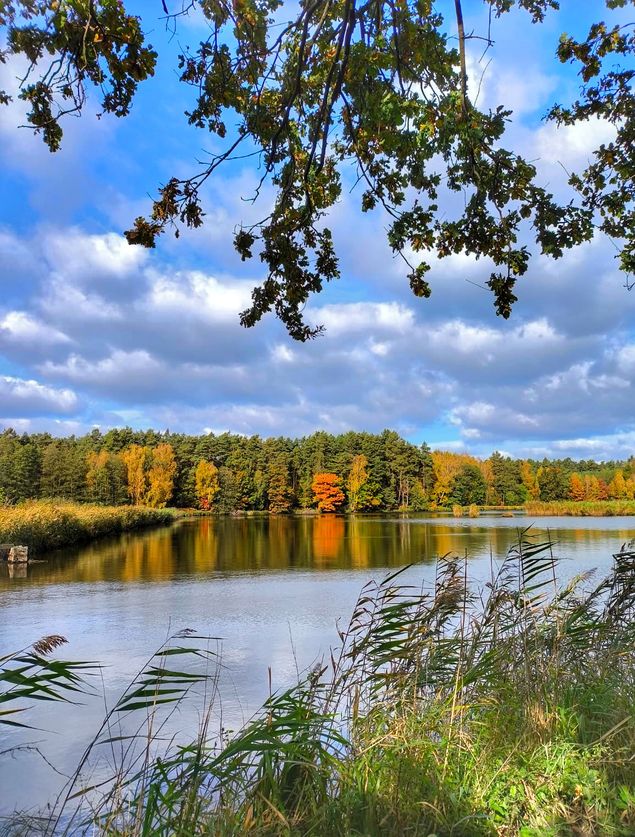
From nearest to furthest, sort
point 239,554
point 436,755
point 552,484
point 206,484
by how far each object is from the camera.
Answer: point 436,755 → point 239,554 → point 206,484 → point 552,484

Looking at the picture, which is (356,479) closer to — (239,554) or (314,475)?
(314,475)

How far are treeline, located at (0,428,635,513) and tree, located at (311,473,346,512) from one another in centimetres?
10

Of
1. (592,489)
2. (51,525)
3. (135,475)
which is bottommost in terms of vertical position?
(592,489)

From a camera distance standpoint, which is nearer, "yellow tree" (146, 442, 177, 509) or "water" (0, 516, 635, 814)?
"water" (0, 516, 635, 814)

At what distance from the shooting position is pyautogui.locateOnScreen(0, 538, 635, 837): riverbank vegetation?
7.54 feet

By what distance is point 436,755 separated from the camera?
2.77 metres

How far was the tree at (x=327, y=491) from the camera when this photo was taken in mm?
63031

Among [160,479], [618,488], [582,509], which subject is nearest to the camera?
[582,509]

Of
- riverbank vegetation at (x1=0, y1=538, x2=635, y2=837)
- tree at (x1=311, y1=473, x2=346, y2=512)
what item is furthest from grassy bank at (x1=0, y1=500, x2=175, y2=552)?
tree at (x1=311, y1=473, x2=346, y2=512)

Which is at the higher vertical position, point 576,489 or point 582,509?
point 576,489

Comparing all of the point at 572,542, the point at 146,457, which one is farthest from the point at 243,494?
the point at 572,542

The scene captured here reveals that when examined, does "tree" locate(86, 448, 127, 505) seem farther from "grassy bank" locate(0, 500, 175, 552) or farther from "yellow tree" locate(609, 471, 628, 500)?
"yellow tree" locate(609, 471, 628, 500)

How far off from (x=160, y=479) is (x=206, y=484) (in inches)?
236

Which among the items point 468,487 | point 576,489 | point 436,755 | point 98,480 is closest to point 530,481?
point 576,489
